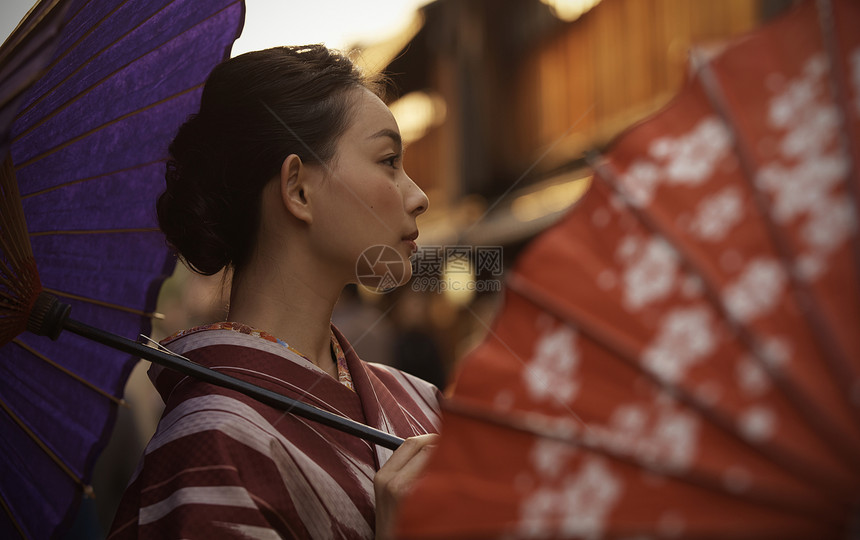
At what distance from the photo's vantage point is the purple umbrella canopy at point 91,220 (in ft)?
5.70

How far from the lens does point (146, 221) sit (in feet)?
6.66

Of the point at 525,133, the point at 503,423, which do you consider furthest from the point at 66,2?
the point at 525,133

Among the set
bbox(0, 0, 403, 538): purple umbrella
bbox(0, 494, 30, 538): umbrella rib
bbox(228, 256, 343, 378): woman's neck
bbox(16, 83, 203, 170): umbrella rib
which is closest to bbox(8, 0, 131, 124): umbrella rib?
bbox(0, 0, 403, 538): purple umbrella

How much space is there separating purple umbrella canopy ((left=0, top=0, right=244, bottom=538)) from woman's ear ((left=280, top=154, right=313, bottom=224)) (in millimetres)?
388

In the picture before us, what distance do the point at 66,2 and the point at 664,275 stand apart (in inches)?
39.4

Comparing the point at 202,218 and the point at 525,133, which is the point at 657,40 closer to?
the point at 525,133

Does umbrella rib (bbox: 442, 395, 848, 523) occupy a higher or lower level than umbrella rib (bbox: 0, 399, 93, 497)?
higher

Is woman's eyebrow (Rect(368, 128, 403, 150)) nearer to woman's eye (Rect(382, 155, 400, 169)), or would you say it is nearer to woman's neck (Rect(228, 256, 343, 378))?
woman's eye (Rect(382, 155, 400, 169))

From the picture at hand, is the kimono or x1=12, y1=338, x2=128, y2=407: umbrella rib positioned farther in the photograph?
x1=12, y1=338, x2=128, y2=407: umbrella rib

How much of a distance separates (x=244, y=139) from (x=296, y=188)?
0.18 meters

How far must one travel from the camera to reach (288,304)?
1.75 meters

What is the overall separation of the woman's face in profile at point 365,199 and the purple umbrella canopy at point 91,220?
0.45 meters

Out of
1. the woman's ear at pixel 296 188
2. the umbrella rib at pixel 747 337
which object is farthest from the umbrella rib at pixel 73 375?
the umbrella rib at pixel 747 337

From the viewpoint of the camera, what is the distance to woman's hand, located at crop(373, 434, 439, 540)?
1342 millimetres
